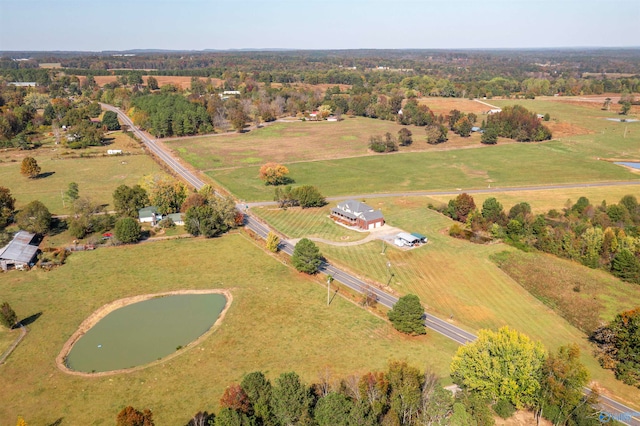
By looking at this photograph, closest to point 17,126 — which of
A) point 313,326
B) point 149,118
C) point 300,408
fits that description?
point 149,118

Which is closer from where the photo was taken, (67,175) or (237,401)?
(237,401)

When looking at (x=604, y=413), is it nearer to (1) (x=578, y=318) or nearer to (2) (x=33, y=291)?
(1) (x=578, y=318)

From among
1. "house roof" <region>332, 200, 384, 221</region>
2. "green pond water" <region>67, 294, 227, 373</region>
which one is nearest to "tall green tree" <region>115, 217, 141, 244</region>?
"green pond water" <region>67, 294, 227, 373</region>

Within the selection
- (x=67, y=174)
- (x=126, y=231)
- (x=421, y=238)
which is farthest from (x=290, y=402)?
(x=67, y=174)

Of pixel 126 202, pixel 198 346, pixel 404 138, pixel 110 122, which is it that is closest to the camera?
pixel 198 346

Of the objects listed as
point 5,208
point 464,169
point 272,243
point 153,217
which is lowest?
point 464,169

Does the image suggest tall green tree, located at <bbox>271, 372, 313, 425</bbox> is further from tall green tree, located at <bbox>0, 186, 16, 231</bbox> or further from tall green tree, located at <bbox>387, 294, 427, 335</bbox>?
tall green tree, located at <bbox>0, 186, 16, 231</bbox>

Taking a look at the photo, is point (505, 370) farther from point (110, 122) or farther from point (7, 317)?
point (110, 122)
